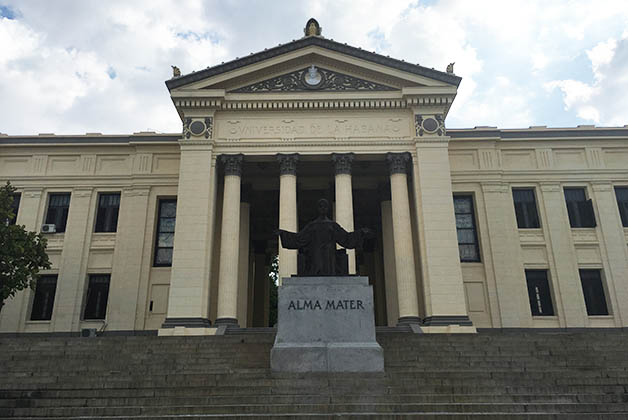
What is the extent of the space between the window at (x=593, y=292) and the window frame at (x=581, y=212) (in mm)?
2649

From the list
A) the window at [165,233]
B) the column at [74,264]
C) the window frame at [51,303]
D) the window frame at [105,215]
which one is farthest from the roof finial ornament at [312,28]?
the window frame at [51,303]

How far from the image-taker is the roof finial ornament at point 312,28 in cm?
2648

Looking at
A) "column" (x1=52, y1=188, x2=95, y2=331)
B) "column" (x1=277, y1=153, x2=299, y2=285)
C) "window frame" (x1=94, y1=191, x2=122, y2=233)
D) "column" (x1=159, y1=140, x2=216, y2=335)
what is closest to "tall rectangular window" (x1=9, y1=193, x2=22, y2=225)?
"column" (x1=52, y1=188, x2=95, y2=331)

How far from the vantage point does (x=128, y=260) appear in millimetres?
26953

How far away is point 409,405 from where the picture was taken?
9.84m

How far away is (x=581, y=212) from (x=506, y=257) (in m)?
5.64

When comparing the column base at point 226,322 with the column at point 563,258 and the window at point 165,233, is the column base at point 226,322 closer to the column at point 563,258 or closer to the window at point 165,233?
the window at point 165,233

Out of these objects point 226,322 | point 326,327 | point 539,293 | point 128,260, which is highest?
point 128,260

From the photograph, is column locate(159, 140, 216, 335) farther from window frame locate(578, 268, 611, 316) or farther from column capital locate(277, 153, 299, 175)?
window frame locate(578, 268, 611, 316)

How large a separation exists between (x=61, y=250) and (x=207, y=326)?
11.2m

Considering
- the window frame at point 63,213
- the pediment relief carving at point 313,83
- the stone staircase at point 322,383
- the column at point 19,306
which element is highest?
the pediment relief carving at point 313,83

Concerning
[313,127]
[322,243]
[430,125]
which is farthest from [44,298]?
[430,125]

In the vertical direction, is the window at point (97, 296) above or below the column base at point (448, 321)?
above

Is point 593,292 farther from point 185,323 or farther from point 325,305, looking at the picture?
point 185,323
